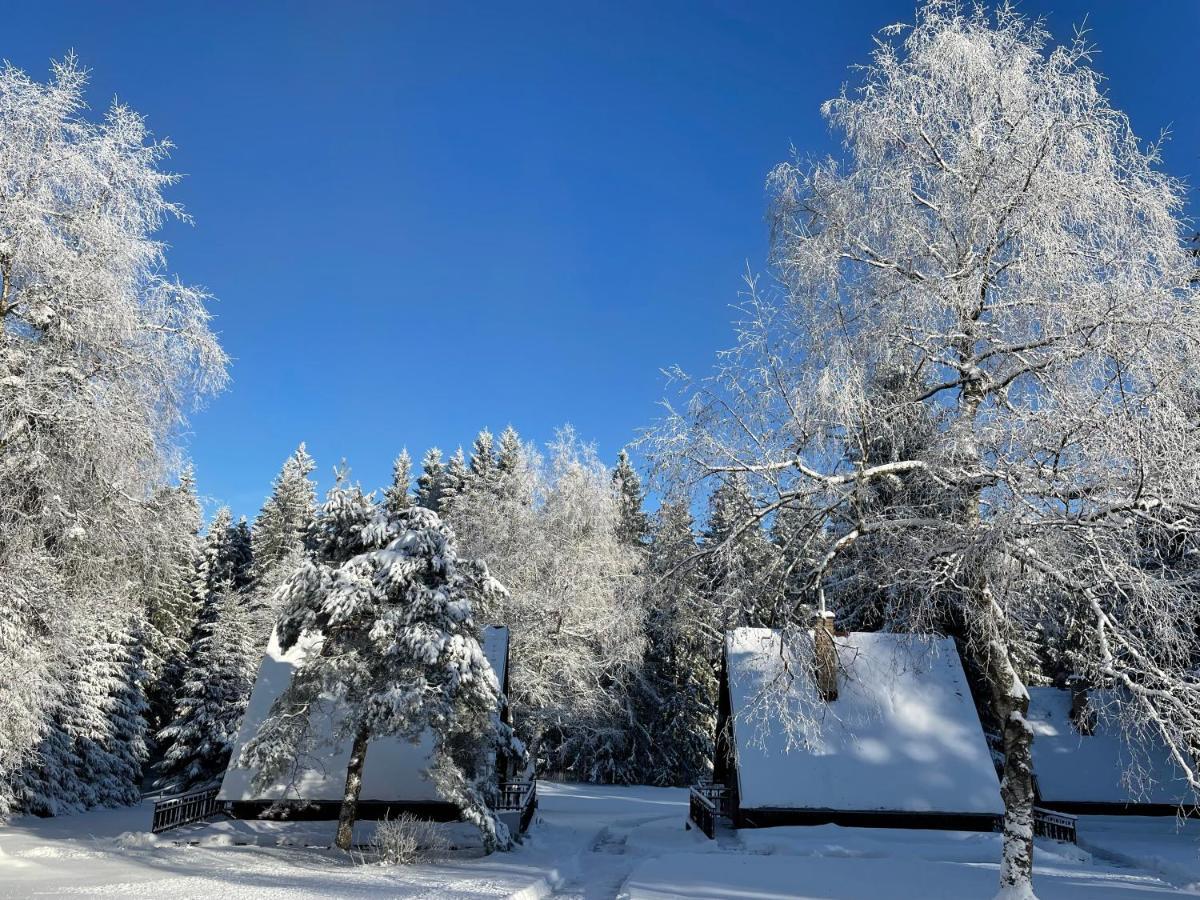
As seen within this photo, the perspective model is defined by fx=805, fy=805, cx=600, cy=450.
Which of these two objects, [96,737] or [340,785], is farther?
[96,737]

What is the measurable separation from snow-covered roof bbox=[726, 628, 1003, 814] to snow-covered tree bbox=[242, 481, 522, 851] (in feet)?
17.6

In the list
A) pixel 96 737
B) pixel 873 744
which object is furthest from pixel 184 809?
pixel 873 744

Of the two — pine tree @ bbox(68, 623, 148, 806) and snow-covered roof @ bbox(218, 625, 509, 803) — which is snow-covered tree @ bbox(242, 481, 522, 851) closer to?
snow-covered roof @ bbox(218, 625, 509, 803)

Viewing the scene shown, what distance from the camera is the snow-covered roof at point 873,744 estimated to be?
54.6 feet

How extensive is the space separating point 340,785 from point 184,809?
395 centimetres

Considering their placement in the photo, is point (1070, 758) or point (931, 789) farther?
point (1070, 758)

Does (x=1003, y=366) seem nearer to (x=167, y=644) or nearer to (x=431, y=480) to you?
(x=167, y=644)

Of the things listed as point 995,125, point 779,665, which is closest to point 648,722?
point 779,665

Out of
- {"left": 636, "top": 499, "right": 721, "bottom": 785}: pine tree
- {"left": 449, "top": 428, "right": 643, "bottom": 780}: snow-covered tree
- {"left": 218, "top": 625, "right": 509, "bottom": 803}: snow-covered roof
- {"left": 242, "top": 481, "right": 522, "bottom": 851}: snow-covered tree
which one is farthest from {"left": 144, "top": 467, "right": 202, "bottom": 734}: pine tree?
{"left": 636, "top": 499, "right": 721, "bottom": 785}: pine tree

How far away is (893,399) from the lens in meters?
8.83

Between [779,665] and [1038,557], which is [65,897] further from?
[1038,557]

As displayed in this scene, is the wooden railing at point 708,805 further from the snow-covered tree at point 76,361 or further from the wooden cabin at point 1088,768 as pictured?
the snow-covered tree at point 76,361

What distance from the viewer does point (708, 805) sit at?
1772 centimetres

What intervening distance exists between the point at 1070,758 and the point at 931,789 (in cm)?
693
